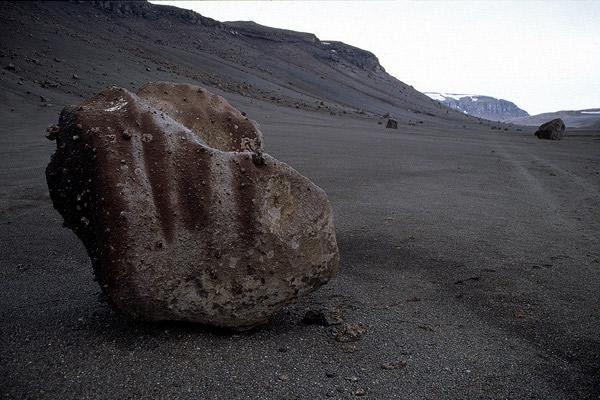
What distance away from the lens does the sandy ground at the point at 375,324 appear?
156 cm

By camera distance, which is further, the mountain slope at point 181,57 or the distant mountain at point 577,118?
the distant mountain at point 577,118

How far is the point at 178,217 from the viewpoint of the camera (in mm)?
1713

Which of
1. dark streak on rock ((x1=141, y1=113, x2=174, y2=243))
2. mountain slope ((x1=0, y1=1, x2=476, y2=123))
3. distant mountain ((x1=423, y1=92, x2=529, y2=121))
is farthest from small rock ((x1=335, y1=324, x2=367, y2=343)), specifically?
distant mountain ((x1=423, y1=92, x2=529, y2=121))

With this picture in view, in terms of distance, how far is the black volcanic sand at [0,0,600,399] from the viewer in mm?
1562

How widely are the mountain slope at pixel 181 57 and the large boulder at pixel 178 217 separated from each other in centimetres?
1029

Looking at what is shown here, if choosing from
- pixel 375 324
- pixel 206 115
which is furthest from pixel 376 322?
pixel 206 115

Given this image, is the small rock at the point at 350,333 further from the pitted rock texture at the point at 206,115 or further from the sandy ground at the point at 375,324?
the pitted rock texture at the point at 206,115

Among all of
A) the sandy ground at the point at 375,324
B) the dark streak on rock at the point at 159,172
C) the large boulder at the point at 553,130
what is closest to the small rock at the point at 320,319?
the sandy ground at the point at 375,324

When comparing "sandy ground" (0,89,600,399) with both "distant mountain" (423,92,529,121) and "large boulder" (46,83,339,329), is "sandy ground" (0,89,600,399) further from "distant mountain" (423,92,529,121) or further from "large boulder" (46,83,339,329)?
"distant mountain" (423,92,529,121)

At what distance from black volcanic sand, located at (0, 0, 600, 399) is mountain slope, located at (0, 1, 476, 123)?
9.87 meters

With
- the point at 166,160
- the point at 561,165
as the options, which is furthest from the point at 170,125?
the point at 561,165

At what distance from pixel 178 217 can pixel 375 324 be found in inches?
39.1

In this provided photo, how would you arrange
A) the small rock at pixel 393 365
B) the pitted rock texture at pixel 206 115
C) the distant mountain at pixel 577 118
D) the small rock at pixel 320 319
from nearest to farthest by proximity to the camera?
1. the small rock at pixel 393 365
2. the small rock at pixel 320 319
3. the pitted rock texture at pixel 206 115
4. the distant mountain at pixel 577 118

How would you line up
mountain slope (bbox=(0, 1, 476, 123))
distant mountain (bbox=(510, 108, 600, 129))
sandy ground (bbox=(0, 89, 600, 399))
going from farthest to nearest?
distant mountain (bbox=(510, 108, 600, 129)) → mountain slope (bbox=(0, 1, 476, 123)) → sandy ground (bbox=(0, 89, 600, 399))
